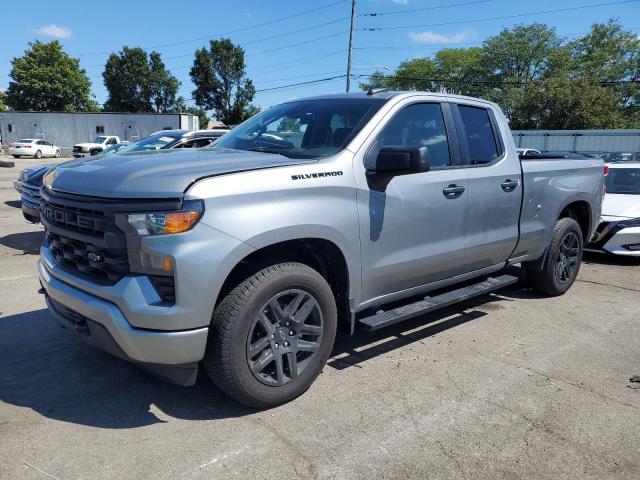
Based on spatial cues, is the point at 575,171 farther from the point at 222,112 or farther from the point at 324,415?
the point at 222,112

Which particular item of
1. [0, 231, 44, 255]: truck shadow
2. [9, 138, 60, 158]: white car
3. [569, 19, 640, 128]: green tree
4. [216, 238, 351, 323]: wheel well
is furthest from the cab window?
[569, 19, 640, 128]: green tree

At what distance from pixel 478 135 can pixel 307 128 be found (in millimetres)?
1644

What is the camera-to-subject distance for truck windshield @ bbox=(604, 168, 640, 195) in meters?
8.66

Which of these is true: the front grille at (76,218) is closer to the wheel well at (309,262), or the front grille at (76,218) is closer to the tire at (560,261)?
the wheel well at (309,262)

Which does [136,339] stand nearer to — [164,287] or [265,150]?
[164,287]

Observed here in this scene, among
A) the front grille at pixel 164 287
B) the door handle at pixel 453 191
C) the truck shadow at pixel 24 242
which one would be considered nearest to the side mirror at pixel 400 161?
the door handle at pixel 453 191

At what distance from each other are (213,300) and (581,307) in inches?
173

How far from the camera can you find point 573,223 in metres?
5.81

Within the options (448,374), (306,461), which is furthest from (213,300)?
(448,374)

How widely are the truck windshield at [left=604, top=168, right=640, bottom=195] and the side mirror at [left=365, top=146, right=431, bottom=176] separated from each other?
6623 mm

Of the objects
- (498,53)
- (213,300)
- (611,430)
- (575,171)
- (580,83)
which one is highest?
(498,53)

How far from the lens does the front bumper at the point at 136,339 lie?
2787 millimetres

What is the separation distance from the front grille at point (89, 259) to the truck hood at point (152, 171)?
31 cm

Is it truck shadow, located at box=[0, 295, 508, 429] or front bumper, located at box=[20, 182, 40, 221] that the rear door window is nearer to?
truck shadow, located at box=[0, 295, 508, 429]
